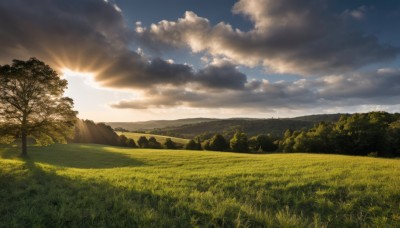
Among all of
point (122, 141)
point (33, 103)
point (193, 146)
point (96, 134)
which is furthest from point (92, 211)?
point (96, 134)

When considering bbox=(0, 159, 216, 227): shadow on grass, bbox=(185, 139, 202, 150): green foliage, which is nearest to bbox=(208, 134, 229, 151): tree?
bbox=(185, 139, 202, 150): green foliage

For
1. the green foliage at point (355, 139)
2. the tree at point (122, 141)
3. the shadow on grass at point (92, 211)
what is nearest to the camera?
the shadow on grass at point (92, 211)

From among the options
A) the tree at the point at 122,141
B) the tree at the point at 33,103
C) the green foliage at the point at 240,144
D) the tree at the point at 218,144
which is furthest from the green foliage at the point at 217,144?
the tree at the point at 33,103

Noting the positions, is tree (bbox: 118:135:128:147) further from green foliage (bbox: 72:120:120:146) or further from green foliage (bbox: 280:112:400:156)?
green foliage (bbox: 280:112:400:156)

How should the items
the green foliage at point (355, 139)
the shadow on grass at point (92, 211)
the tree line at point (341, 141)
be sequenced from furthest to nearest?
1. the tree line at point (341, 141)
2. the green foliage at point (355, 139)
3. the shadow on grass at point (92, 211)

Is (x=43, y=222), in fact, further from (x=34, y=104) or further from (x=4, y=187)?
(x=34, y=104)

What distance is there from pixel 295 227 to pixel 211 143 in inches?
3108

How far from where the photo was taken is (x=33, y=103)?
3116cm

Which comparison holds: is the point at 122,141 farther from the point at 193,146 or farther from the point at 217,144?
the point at 217,144

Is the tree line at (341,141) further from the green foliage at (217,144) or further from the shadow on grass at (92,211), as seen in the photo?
the shadow on grass at (92,211)

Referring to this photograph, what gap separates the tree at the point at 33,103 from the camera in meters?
29.8

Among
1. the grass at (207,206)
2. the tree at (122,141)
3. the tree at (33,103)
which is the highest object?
the tree at (33,103)

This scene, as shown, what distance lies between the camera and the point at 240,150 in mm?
79938

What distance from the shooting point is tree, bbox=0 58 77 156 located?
29.8 m
